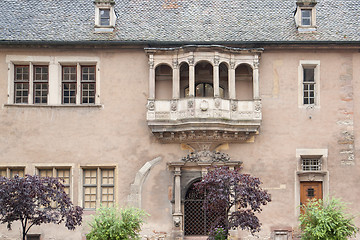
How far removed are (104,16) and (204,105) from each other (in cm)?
583

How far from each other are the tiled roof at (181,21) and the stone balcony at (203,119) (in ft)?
8.48

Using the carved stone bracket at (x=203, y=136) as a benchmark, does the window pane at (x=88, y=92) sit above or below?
above

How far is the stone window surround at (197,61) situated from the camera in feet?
73.4

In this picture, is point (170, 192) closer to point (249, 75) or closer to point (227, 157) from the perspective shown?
point (227, 157)

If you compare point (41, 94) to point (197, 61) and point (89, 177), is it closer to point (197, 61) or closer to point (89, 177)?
point (89, 177)

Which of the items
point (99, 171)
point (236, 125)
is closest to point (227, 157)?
point (236, 125)

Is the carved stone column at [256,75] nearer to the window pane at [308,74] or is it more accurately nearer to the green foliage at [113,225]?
the window pane at [308,74]

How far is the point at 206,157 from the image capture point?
2264 centimetres

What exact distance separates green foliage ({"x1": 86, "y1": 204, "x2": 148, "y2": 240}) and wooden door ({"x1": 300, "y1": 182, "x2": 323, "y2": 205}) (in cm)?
705

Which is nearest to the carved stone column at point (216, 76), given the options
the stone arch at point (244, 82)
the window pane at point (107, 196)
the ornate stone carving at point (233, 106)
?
the ornate stone carving at point (233, 106)

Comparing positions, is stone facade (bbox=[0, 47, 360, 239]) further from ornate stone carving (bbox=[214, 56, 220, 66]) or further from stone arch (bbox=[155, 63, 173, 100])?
ornate stone carving (bbox=[214, 56, 220, 66])

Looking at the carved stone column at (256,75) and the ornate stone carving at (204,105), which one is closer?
the ornate stone carving at (204,105)

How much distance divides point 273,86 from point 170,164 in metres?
5.17

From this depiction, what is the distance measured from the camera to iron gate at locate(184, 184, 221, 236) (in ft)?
74.5
